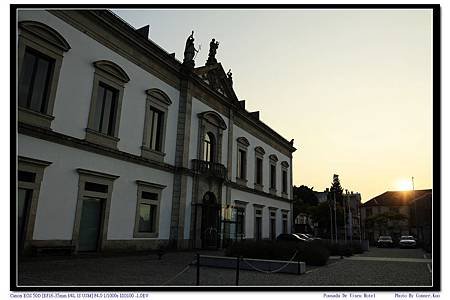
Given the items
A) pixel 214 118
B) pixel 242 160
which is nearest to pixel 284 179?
pixel 242 160

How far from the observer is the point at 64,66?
11.4 m

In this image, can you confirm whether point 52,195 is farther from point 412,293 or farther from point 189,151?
point 412,293

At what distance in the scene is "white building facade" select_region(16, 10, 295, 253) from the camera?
10484 millimetres

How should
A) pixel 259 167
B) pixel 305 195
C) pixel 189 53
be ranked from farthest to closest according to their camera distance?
pixel 305 195 → pixel 259 167 → pixel 189 53

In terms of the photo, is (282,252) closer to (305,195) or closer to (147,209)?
(147,209)

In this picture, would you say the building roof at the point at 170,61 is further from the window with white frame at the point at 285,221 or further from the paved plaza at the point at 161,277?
the paved plaza at the point at 161,277

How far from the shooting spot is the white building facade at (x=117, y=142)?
1048 centimetres

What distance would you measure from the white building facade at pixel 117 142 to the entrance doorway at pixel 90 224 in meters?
0.03

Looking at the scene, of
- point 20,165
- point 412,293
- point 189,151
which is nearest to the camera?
point 412,293

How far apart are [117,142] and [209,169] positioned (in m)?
6.09

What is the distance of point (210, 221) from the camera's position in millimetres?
18562

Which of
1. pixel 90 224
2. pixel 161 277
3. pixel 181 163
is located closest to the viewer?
pixel 161 277
